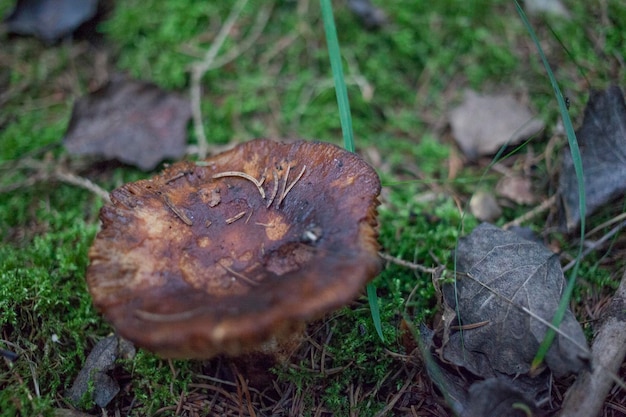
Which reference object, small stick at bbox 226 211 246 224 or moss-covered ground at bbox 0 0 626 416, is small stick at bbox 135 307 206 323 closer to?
small stick at bbox 226 211 246 224

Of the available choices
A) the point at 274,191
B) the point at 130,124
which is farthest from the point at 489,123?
the point at 130,124

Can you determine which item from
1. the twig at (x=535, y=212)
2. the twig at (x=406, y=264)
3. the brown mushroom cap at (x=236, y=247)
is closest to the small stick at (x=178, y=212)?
the brown mushroom cap at (x=236, y=247)

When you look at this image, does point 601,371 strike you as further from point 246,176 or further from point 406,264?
point 246,176

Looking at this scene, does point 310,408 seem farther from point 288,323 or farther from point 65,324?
point 65,324

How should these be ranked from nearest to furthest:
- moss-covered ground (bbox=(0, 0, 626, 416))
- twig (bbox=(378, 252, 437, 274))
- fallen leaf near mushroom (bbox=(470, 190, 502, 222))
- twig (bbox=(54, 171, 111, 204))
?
moss-covered ground (bbox=(0, 0, 626, 416))
twig (bbox=(378, 252, 437, 274))
fallen leaf near mushroom (bbox=(470, 190, 502, 222))
twig (bbox=(54, 171, 111, 204))

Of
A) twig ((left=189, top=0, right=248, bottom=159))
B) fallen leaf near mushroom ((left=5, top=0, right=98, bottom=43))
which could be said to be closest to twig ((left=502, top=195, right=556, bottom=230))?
twig ((left=189, top=0, right=248, bottom=159))

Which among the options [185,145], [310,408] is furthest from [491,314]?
[185,145]

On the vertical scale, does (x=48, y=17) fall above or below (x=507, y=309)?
below

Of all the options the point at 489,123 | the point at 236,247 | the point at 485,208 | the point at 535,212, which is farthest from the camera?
the point at 489,123

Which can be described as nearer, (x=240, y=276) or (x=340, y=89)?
(x=240, y=276)
